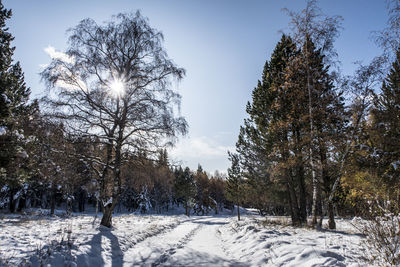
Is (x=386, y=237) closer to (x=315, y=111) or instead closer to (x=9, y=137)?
(x=315, y=111)

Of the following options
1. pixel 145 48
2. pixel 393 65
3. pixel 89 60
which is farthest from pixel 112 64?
pixel 393 65

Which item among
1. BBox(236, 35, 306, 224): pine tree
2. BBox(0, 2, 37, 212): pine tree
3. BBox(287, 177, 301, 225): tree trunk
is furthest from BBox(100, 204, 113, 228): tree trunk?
BBox(287, 177, 301, 225): tree trunk

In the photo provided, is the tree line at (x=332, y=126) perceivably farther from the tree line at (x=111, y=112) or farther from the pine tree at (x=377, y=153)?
the tree line at (x=111, y=112)

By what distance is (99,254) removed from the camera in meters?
5.88

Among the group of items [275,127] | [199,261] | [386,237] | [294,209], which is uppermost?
[275,127]

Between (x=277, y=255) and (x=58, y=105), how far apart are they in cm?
1029

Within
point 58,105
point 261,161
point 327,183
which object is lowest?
point 327,183

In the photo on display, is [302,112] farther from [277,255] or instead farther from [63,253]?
[63,253]

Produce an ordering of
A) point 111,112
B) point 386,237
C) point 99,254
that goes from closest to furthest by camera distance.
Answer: point 386,237
point 99,254
point 111,112

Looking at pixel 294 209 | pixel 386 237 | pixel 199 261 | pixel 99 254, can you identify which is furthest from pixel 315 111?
pixel 99 254

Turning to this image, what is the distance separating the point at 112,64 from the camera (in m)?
10.9

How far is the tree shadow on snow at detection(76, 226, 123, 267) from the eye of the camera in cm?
517

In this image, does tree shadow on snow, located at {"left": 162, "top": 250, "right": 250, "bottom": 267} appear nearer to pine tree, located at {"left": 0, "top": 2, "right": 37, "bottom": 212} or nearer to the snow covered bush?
the snow covered bush

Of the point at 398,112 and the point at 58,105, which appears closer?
the point at 58,105
